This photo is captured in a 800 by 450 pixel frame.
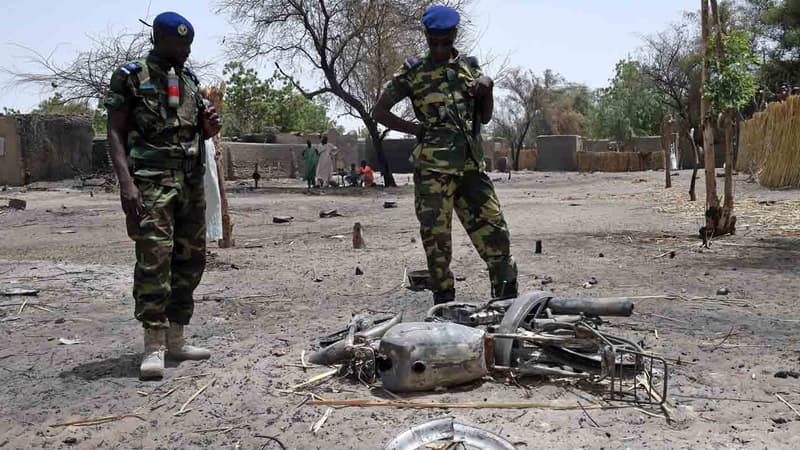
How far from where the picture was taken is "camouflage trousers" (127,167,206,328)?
3.39m

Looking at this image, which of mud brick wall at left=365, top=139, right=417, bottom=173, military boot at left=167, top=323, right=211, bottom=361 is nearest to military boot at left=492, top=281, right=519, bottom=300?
military boot at left=167, top=323, right=211, bottom=361

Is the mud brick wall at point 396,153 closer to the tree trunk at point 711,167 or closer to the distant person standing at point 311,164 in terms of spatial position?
the distant person standing at point 311,164

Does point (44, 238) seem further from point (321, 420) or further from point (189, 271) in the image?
point (321, 420)

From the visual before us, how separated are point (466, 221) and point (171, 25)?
71.1 inches

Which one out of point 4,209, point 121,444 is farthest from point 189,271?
point 4,209

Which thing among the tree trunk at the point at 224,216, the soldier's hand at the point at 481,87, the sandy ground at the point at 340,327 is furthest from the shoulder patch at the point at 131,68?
the tree trunk at the point at 224,216

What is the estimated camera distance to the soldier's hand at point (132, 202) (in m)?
3.34

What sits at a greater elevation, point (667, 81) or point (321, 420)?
point (667, 81)

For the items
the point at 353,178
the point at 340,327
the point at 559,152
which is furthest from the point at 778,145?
the point at 559,152

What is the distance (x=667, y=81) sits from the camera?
127 ft

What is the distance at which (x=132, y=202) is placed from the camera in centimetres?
335

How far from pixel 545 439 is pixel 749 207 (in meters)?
9.97

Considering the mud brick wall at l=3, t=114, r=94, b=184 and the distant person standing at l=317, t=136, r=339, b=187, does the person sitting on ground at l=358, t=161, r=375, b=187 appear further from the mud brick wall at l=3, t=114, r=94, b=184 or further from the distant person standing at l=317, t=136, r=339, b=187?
the mud brick wall at l=3, t=114, r=94, b=184

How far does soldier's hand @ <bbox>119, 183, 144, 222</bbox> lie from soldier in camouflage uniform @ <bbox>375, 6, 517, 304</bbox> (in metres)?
1.45
